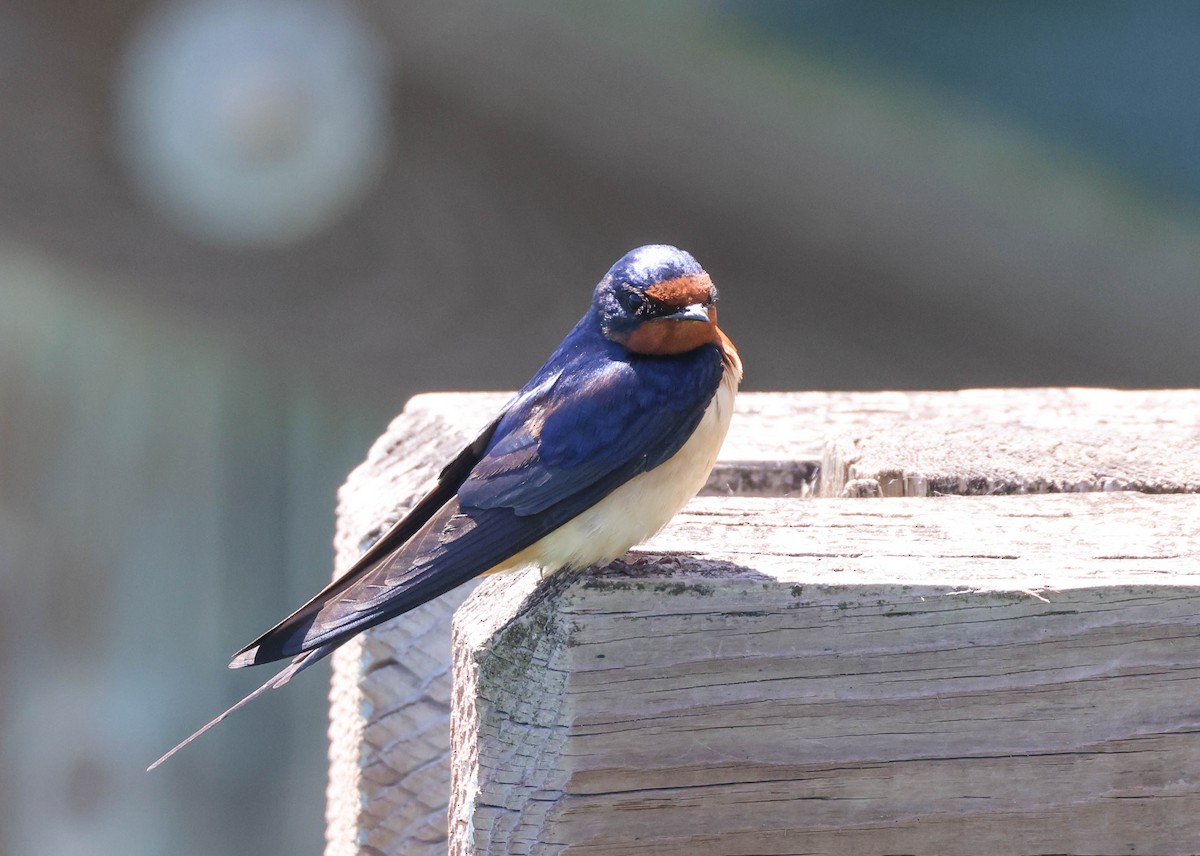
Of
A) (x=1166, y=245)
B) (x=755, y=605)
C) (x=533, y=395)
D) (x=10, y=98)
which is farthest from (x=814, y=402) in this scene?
(x=10, y=98)

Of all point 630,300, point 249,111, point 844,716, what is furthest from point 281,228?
point 844,716

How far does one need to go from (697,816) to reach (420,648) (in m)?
0.68

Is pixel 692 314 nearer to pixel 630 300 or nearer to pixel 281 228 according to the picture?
pixel 630 300

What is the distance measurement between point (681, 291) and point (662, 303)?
3cm

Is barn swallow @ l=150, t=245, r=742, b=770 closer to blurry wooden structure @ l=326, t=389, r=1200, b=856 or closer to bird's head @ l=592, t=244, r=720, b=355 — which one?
bird's head @ l=592, t=244, r=720, b=355

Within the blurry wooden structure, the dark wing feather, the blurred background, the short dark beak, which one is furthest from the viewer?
the blurred background

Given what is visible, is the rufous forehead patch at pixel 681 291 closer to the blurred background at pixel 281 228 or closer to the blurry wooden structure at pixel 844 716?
the blurry wooden structure at pixel 844 716

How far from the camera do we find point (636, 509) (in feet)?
5.00

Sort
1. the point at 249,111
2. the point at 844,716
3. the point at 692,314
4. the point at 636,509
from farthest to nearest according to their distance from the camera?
the point at 249,111 < the point at 692,314 < the point at 636,509 < the point at 844,716

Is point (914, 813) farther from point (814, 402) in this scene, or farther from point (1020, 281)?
point (1020, 281)

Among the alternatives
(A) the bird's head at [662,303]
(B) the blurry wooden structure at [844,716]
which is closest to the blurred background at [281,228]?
(A) the bird's head at [662,303]

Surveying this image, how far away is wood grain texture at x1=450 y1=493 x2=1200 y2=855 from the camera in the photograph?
4.07ft

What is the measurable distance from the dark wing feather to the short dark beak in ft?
0.15

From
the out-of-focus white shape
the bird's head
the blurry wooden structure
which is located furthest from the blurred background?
the blurry wooden structure
